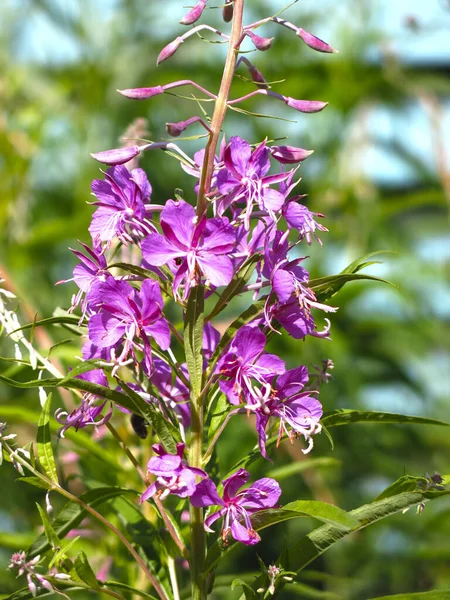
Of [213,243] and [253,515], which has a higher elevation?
[213,243]

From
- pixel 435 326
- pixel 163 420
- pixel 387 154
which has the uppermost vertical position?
pixel 163 420

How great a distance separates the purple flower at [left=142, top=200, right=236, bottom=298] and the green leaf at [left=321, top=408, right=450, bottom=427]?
0.80 ft

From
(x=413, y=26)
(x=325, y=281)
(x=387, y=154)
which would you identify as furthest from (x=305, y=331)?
(x=387, y=154)

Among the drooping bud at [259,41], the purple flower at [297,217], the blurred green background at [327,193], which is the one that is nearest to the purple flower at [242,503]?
the purple flower at [297,217]

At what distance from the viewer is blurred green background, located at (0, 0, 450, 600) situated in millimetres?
2754

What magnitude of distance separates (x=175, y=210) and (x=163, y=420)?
0.27 meters

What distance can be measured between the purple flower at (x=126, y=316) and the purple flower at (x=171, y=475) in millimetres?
112

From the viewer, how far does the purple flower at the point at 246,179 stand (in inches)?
37.9

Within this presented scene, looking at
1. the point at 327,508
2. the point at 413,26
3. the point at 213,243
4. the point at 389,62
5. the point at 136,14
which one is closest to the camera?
the point at 327,508

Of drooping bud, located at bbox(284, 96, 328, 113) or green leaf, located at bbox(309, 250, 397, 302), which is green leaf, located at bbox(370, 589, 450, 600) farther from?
drooping bud, located at bbox(284, 96, 328, 113)

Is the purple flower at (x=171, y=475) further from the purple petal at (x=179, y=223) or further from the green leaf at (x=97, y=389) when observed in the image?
the purple petal at (x=179, y=223)

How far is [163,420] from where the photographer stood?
96 cm

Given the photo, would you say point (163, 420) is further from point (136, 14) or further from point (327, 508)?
point (136, 14)

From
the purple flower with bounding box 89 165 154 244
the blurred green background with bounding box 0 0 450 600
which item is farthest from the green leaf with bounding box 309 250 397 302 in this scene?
the blurred green background with bounding box 0 0 450 600
